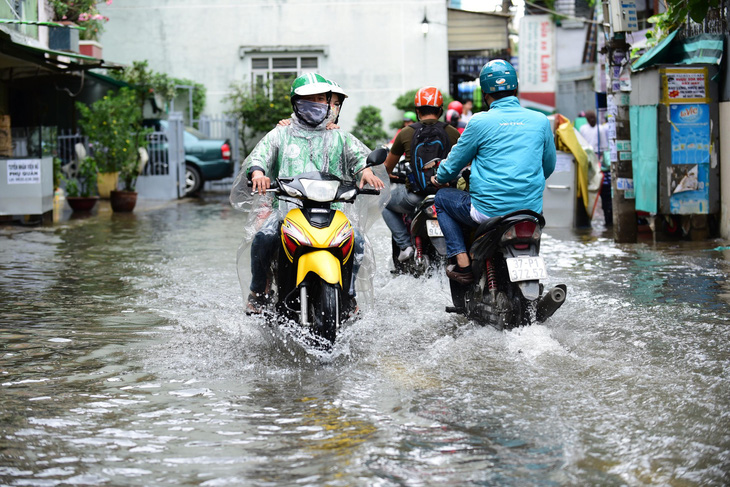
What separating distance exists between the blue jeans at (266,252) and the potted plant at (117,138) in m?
12.3

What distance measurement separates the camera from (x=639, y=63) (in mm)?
12719

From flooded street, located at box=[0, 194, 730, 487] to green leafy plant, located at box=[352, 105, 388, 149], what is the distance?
18904mm

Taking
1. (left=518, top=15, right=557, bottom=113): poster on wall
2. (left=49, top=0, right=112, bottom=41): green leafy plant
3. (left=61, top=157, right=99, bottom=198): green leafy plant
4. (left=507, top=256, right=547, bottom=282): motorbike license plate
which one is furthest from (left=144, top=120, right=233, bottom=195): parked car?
(left=507, top=256, right=547, bottom=282): motorbike license plate

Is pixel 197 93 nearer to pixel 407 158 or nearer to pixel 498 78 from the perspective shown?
pixel 407 158

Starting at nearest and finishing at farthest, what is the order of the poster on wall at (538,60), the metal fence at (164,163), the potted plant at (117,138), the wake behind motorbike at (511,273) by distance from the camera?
the wake behind motorbike at (511,273)
the potted plant at (117,138)
the metal fence at (164,163)
the poster on wall at (538,60)

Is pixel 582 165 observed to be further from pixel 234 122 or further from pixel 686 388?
pixel 234 122

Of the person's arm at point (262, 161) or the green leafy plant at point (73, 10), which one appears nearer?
the person's arm at point (262, 161)

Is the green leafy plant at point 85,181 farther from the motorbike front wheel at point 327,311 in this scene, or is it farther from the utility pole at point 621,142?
the motorbike front wheel at point 327,311

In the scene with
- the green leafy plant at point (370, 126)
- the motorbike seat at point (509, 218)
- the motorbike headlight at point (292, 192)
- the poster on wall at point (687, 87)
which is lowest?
the motorbike seat at point (509, 218)

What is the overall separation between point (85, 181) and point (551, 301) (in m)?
13.8

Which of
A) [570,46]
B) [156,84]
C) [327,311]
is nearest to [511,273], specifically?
[327,311]

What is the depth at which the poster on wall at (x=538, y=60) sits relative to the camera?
3081 centimetres

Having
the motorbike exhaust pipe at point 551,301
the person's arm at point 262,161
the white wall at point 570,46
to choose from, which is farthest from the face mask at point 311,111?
the white wall at point 570,46

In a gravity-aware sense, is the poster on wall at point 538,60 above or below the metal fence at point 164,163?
above
